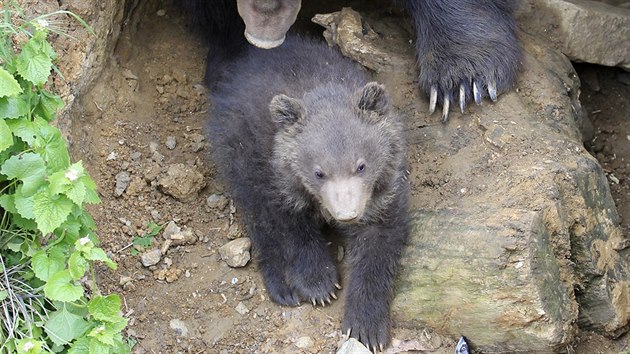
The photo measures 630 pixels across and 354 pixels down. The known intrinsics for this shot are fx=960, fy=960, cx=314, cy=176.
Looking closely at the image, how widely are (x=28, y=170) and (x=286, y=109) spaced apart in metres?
1.21

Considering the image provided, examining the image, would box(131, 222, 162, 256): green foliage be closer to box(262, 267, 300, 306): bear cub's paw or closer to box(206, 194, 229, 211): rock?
box(206, 194, 229, 211): rock

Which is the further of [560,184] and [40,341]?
[560,184]

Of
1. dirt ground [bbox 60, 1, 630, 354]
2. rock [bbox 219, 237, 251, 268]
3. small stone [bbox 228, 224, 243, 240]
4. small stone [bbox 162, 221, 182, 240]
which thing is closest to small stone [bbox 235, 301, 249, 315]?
dirt ground [bbox 60, 1, 630, 354]

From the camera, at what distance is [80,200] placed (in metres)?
3.67

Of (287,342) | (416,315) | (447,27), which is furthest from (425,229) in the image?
(447,27)

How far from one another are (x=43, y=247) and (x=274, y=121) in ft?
3.97

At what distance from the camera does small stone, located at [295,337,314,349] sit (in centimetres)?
448

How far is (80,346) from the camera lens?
12.2 feet

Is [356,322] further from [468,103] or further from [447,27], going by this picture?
[447,27]

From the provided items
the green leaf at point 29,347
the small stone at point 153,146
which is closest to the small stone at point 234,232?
the small stone at point 153,146

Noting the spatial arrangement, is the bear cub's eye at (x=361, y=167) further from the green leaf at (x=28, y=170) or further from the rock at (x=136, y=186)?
the rock at (x=136, y=186)

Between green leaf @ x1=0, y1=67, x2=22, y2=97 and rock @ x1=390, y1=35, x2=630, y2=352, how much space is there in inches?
76.1

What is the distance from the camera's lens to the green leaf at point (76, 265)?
3674 mm

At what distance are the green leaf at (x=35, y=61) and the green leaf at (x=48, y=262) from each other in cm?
70
